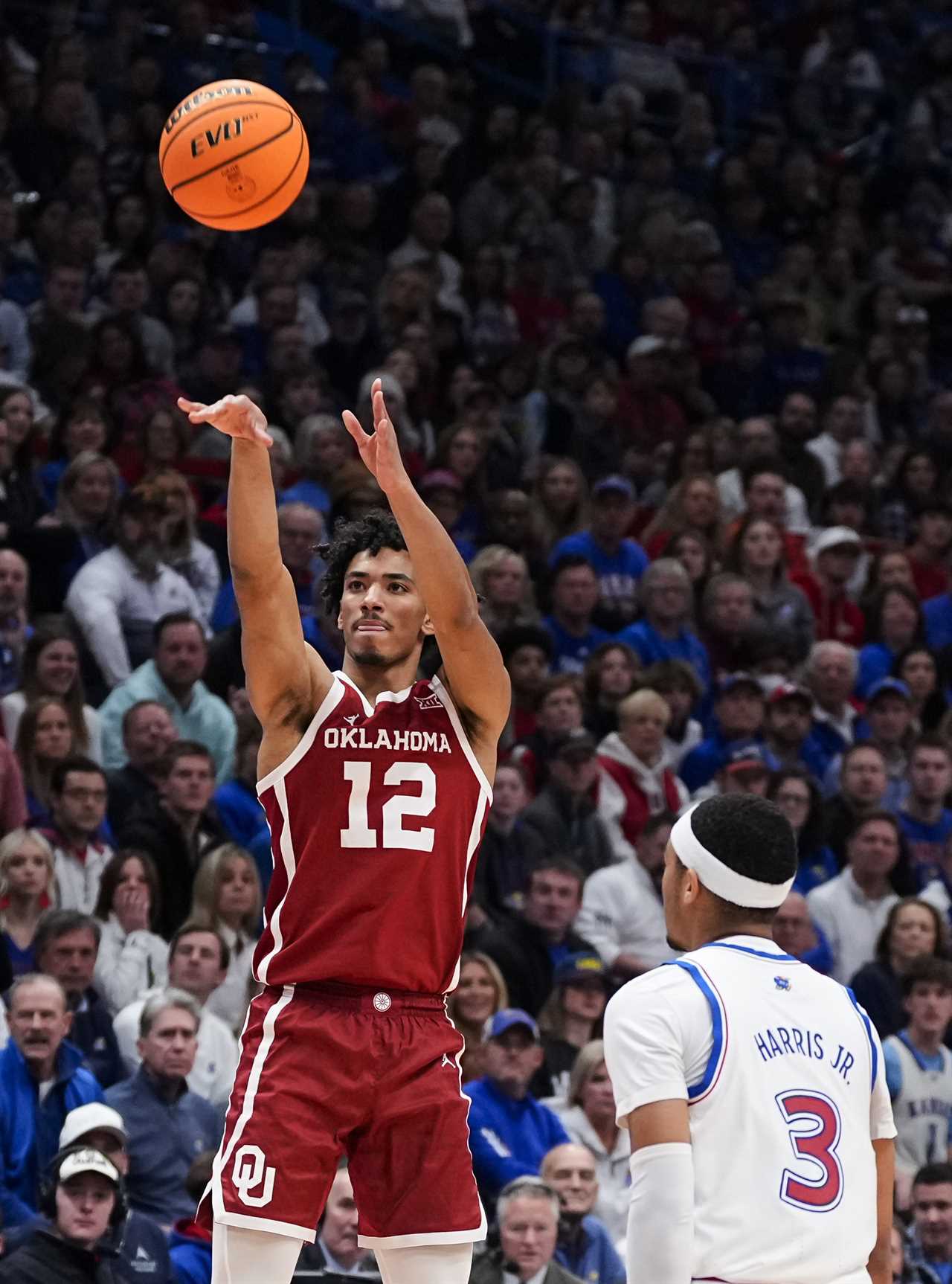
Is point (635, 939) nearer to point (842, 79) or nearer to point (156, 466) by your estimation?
point (156, 466)

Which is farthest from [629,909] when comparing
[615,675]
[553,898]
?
[615,675]

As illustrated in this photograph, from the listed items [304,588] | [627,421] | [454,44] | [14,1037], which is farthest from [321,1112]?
[454,44]

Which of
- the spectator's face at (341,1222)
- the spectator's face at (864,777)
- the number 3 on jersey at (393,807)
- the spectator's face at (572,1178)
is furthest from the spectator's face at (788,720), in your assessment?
the number 3 on jersey at (393,807)

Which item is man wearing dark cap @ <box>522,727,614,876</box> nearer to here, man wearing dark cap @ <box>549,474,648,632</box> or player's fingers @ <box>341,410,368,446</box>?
man wearing dark cap @ <box>549,474,648,632</box>

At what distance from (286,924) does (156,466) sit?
22.6 ft

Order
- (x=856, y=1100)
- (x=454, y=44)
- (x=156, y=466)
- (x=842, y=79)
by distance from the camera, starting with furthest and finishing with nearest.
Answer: (x=842, y=79) → (x=454, y=44) → (x=156, y=466) → (x=856, y=1100)

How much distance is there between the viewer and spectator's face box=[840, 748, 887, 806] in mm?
12242

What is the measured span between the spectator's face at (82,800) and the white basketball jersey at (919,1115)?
12.2ft

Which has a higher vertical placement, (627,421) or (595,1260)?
(627,421)

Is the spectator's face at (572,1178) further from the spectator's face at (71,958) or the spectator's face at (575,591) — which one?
the spectator's face at (575,591)

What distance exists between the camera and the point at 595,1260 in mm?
9070

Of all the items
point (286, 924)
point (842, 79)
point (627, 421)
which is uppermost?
point (842, 79)

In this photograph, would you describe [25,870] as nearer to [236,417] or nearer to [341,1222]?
[341,1222]

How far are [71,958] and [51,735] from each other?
1408 mm
